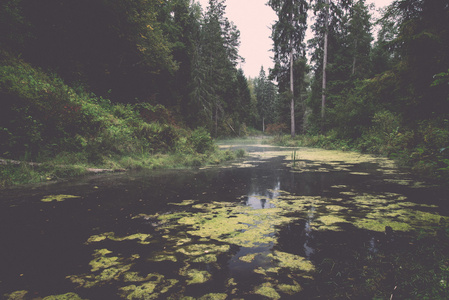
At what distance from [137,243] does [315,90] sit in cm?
2031

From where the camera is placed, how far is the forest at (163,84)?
4.90 metres

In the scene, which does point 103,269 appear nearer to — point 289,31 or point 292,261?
point 292,261

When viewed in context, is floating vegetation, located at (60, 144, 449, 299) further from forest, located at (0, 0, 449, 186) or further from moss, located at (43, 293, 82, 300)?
forest, located at (0, 0, 449, 186)

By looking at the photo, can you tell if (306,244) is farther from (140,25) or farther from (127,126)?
(140,25)

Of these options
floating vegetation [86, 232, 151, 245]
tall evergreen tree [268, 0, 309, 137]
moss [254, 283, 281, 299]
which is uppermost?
tall evergreen tree [268, 0, 309, 137]

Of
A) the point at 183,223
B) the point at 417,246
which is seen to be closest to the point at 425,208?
the point at 417,246

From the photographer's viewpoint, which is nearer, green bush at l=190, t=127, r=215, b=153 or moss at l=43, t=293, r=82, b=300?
moss at l=43, t=293, r=82, b=300

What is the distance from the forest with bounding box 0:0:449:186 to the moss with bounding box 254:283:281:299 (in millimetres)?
1660

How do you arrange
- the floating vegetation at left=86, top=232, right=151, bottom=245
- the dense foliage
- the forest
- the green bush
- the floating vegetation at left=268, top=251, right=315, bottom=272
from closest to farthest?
the floating vegetation at left=268, top=251, right=315, bottom=272 → the floating vegetation at left=86, top=232, right=151, bottom=245 → the dense foliage → the forest → the green bush

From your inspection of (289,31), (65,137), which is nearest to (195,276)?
(65,137)

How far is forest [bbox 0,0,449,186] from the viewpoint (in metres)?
4.90

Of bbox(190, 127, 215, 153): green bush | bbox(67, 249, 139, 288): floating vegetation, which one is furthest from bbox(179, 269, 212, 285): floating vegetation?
bbox(190, 127, 215, 153): green bush

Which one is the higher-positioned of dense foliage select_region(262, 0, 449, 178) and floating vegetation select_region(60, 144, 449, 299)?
dense foliage select_region(262, 0, 449, 178)

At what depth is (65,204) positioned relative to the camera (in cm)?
397
